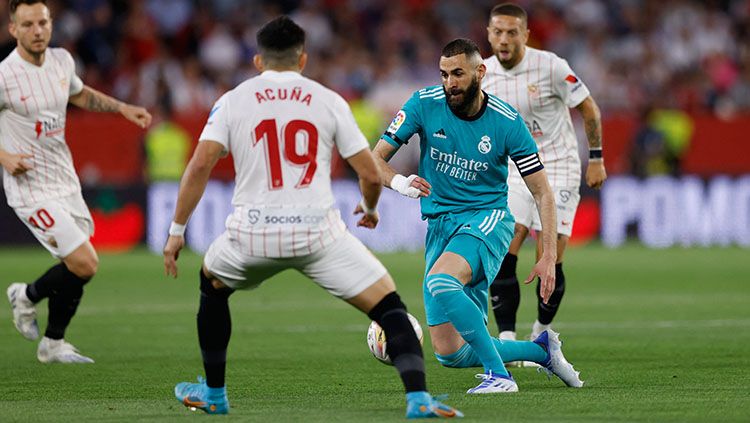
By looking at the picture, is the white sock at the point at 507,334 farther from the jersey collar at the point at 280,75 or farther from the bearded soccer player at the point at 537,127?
the jersey collar at the point at 280,75

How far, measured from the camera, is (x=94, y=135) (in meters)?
21.7

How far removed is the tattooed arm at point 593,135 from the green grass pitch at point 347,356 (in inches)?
50.6

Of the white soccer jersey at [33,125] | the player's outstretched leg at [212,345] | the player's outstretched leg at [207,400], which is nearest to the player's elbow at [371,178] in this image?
the player's outstretched leg at [212,345]

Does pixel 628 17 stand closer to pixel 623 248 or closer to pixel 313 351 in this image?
pixel 623 248

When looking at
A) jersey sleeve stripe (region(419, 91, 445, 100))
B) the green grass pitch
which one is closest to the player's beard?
jersey sleeve stripe (region(419, 91, 445, 100))

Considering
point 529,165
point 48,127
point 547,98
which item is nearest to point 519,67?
point 547,98

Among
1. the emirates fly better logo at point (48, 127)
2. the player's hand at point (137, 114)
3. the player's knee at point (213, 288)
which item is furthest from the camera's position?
the player's hand at point (137, 114)

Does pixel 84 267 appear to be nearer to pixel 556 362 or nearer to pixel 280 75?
pixel 556 362

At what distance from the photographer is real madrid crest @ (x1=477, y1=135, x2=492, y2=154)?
27.2 feet

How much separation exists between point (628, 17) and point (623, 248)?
686 cm

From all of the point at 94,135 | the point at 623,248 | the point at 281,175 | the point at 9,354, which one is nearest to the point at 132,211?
the point at 94,135

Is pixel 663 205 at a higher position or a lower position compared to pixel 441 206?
lower

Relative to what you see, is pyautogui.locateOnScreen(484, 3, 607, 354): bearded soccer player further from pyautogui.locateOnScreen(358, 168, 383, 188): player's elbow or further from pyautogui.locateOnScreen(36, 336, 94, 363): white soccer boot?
pyautogui.locateOnScreen(358, 168, 383, 188): player's elbow

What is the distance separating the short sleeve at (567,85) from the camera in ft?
32.7
